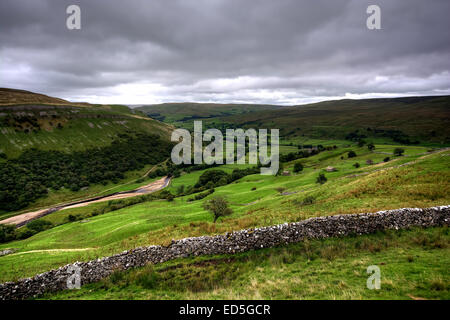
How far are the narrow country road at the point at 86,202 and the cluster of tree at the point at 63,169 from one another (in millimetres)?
11932

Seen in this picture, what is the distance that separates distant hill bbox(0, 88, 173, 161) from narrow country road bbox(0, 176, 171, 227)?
5544 centimetres

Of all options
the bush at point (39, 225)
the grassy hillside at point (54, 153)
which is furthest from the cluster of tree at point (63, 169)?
the bush at point (39, 225)

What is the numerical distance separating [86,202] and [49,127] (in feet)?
298

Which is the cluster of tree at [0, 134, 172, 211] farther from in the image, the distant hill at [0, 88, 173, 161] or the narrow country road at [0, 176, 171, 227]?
the narrow country road at [0, 176, 171, 227]

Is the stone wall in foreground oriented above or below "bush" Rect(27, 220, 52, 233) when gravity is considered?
above

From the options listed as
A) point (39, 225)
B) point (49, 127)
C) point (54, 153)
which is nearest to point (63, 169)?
point (54, 153)

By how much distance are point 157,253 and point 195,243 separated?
2.89 m

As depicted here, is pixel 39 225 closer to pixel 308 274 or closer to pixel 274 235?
pixel 274 235

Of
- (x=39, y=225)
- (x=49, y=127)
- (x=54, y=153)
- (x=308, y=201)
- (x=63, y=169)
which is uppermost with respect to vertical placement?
(x=49, y=127)

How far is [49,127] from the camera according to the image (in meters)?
146

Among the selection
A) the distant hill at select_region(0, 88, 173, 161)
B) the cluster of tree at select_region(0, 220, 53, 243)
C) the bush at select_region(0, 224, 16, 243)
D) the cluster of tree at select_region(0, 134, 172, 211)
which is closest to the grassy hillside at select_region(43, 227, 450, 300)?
the bush at select_region(0, 224, 16, 243)

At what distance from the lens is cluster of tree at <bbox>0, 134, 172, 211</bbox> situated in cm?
9294

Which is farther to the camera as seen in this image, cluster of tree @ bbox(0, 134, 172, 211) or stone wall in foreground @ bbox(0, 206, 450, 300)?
cluster of tree @ bbox(0, 134, 172, 211)
